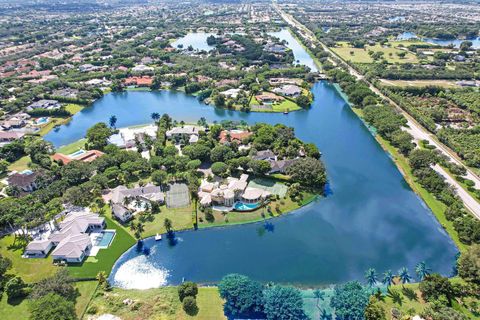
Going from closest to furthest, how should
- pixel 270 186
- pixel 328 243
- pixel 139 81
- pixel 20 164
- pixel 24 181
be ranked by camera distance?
pixel 328 243, pixel 24 181, pixel 270 186, pixel 20 164, pixel 139 81

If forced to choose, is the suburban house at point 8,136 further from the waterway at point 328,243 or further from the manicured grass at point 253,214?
the manicured grass at point 253,214

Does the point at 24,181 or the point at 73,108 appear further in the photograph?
the point at 73,108

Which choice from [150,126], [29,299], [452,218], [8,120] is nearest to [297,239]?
[452,218]

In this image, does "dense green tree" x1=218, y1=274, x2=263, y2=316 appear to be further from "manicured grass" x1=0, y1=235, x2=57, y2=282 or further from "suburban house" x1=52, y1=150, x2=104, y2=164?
"suburban house" x1=52, y1=150, x2=104, y2=164

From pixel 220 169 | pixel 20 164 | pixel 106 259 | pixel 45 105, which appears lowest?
pixel 20 164

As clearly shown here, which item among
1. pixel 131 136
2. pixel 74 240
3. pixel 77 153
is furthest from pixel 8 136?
pixel 74 240

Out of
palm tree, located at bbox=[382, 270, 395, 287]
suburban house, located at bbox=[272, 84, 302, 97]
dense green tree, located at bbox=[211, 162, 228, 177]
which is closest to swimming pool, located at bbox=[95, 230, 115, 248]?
dense green tree, located at bbox=[211, 162, 228, 177]

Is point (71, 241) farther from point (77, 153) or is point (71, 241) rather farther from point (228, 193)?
point (77, 153)
